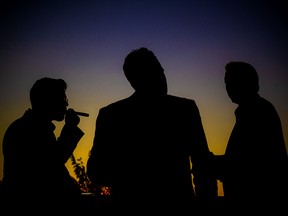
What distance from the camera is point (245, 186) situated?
9.70 feet

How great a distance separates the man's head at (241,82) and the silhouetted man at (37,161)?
2137mm

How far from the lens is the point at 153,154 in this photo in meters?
1.93

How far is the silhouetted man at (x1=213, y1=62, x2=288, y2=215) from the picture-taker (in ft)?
9.12

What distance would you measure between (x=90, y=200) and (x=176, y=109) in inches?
127

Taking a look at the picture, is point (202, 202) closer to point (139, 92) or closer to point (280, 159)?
point (139, 92)

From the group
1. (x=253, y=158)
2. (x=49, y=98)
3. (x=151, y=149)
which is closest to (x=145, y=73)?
(x=151, y=149)

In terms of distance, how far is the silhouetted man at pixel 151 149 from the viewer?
186cm

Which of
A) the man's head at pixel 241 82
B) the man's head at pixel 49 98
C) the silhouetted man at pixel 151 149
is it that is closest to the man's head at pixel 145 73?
the silhouetted man at pixel 151 149

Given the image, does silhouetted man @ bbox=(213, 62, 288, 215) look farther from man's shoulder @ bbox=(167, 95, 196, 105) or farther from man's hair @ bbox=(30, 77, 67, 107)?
man's hair @ bbox=(30, 77, 67, 107)

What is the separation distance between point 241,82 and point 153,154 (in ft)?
6.32

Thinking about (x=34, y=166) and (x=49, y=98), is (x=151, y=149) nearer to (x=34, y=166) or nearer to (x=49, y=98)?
(x=34, y=166)

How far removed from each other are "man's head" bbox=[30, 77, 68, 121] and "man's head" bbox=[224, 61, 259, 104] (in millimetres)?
2325

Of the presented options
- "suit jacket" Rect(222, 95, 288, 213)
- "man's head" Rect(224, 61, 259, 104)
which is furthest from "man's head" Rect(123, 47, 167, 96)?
"man's head" Rect(224, 61, 259, 104)

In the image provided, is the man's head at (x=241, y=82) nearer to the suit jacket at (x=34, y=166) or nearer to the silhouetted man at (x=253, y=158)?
the silhouetted man at (x=253, y=158)
